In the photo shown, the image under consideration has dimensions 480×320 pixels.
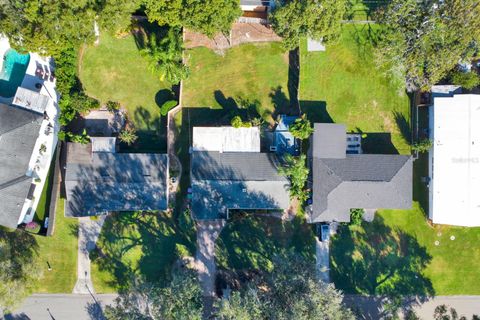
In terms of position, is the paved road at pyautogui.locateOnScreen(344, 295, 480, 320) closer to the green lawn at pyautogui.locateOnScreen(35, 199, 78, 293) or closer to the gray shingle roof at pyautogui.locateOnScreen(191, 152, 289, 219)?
the gray shingle roof at pyautogui.locateOnScreen(191, 152, 289, 219)

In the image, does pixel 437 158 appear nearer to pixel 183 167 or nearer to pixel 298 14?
pixel 298 14

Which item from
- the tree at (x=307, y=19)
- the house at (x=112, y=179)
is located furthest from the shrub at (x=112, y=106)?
the tree at (x=307, y=19)

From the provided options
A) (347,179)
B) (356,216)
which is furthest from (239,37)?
(356,216)

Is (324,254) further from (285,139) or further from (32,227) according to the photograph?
(32,227)

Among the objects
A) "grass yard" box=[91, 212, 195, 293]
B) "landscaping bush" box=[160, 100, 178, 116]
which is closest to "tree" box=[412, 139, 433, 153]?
"grass yard" box=[91, 212, 195, 293]

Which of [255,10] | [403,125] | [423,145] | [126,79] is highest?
[255,10]

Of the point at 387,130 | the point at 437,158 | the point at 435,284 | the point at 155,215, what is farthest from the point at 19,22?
the point at 435,284
